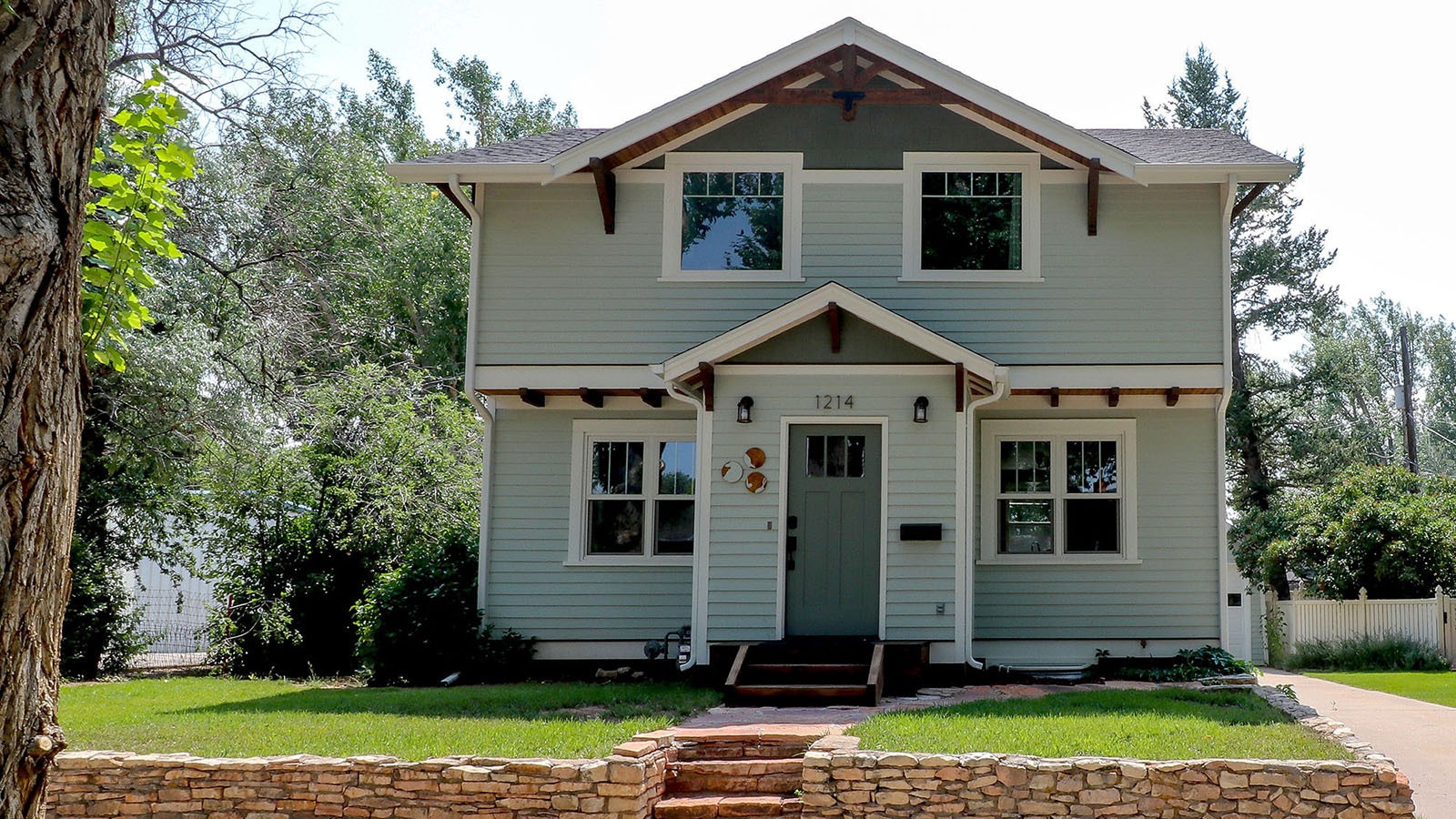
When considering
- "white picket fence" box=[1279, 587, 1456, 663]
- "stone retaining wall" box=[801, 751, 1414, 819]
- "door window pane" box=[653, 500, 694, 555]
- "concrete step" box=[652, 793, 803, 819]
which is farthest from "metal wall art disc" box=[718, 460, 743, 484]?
"white picket fence" box=[1279, 587, 1456, 663]

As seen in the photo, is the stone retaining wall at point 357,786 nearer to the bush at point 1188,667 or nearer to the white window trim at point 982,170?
the bush at point 1188,667

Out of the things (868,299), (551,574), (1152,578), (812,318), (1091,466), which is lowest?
(551,574)

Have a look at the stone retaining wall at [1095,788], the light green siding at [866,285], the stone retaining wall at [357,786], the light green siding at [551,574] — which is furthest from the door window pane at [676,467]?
the stone retaining wall at [1095,788]

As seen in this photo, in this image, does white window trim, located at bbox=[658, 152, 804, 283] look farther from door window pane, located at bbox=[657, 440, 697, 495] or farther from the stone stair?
the stone stair

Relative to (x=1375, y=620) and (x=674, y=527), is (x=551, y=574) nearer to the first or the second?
(x=674, y=527)

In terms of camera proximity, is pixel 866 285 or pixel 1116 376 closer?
pixel 1116 376

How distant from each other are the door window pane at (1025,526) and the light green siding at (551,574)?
3372 mm

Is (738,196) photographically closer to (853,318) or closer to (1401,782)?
(853,318)

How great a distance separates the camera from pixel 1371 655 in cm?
2158

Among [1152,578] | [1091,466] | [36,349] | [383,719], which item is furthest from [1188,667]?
[36,349]

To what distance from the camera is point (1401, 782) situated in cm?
767

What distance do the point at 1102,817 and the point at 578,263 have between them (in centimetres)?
815

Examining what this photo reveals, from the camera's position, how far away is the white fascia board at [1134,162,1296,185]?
12.8m

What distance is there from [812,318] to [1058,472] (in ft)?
11.0
